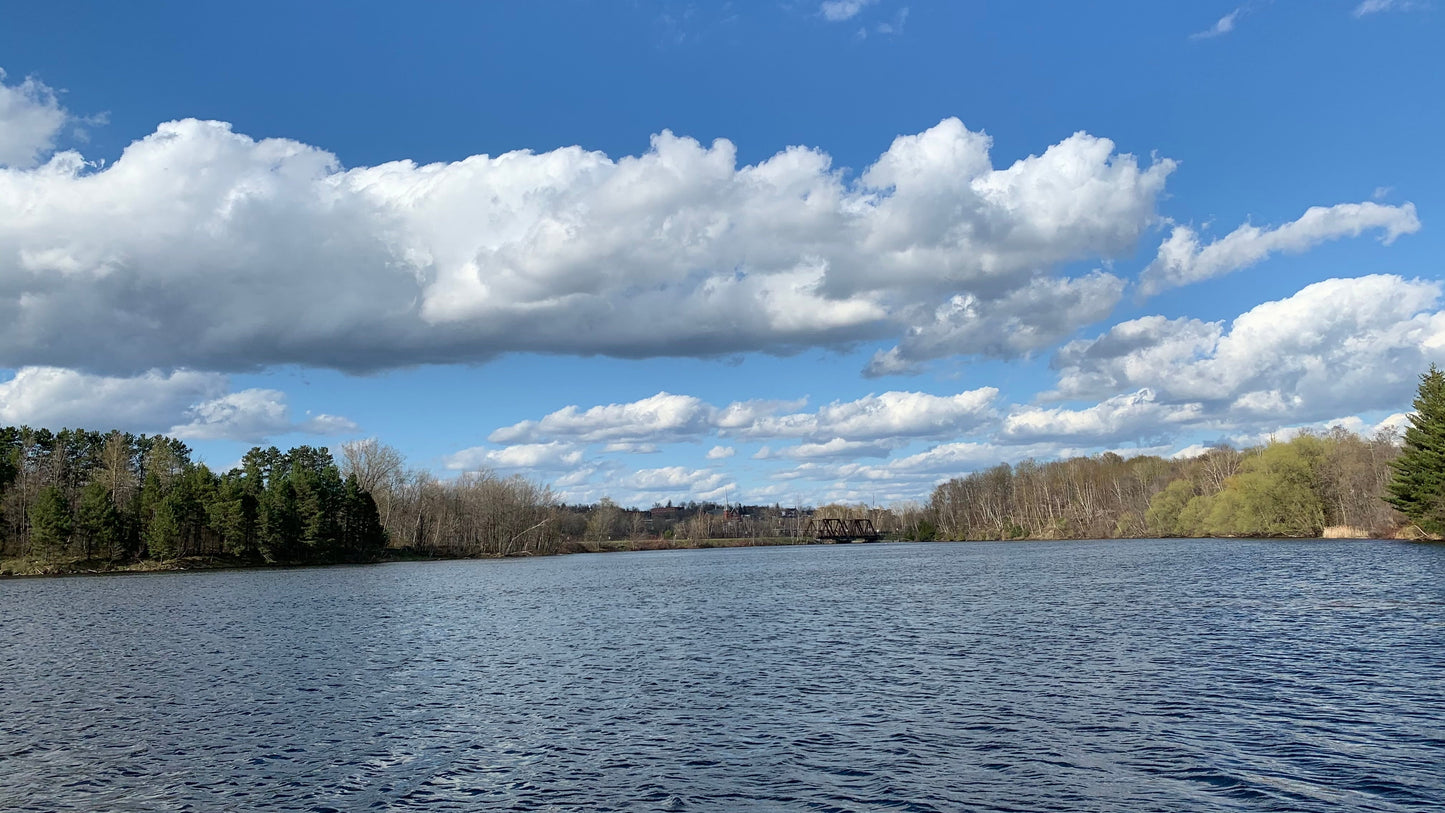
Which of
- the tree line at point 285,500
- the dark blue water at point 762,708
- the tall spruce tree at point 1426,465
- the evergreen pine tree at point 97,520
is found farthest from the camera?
the evergreen pine tree at point 97,520

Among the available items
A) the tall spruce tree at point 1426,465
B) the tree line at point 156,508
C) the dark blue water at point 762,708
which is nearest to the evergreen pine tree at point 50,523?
the tree line at point 156,508

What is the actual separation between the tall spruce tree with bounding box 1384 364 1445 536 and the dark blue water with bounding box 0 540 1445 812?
4862 centimetres

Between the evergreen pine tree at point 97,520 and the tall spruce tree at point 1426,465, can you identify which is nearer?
the tall spruce tree at point 1426,465

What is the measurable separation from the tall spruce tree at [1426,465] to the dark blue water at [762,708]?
48.6 m

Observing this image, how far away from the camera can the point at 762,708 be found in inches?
1086

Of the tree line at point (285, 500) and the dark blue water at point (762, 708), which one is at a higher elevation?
the tree line at point (285, 500)

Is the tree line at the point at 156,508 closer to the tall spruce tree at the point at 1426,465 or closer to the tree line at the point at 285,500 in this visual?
the tree line at the point at 285,500

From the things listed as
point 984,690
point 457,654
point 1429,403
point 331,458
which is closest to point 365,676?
→ point 457,654

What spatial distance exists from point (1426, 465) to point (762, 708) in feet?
326

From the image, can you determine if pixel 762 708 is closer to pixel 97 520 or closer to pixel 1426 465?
pixel 1426 465

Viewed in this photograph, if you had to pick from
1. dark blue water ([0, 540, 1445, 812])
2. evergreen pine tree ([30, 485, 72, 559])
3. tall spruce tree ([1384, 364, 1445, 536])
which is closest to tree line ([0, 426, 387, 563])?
evergreen pine tree ([30, 485, 72, 559])

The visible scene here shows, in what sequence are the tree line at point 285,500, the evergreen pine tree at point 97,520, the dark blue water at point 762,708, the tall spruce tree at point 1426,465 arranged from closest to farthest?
the dark blue water at point 762,708, the tall spruce tree at point 1426,465, the tree line at point 285,500, the evergreen pine tree at point 97,520

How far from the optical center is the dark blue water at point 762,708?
19.7 m

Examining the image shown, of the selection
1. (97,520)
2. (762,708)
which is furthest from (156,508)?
(762,708)
